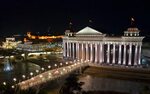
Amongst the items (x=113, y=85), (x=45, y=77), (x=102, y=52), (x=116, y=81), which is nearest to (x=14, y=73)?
(x=45, y=77)

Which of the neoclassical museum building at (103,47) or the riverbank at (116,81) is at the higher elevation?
the neoclassical museum building at (103,47)

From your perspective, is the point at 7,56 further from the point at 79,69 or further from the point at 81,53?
the point at 79,69

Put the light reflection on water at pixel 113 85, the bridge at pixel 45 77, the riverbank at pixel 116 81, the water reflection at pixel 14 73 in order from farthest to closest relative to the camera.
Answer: the water reflection at pixel 14 73 < the riverbank at pixel 116 81 < the light reflection on water at pixel 113 85 < the bridge at pixel 45 77

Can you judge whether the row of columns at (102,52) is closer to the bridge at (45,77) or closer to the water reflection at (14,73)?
the bridge at (45,77)

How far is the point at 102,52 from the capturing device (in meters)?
62.5

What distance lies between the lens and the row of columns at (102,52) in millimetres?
57438

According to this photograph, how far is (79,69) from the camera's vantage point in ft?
176

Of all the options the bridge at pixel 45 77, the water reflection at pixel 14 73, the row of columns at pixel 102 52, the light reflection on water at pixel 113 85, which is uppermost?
the row of columns at pixel 102 52

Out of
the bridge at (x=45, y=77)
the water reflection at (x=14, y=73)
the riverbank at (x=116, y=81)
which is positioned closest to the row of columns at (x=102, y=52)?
the riverbank at (x=116, y=81)

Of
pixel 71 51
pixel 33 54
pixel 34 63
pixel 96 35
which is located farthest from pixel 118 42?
pixel 33 54

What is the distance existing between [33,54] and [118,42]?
37.2 metres

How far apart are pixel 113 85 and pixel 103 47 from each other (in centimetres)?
1882

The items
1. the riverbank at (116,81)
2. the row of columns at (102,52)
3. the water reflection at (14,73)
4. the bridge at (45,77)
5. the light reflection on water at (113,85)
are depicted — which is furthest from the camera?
the row of columns at (102,52)

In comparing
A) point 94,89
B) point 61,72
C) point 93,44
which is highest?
point 93,44
